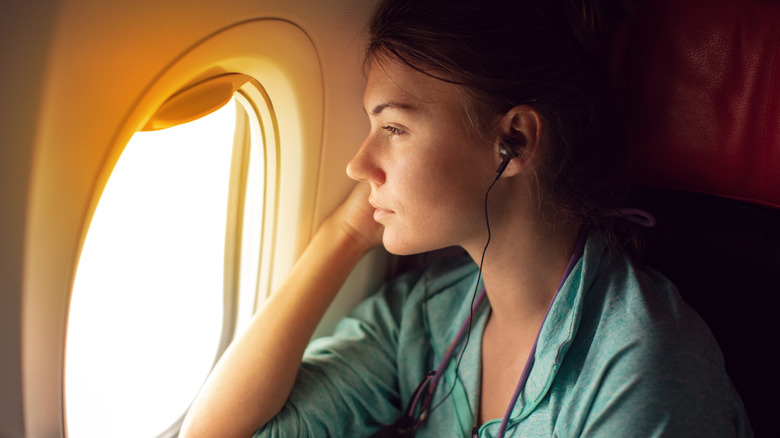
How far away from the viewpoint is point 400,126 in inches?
38.9

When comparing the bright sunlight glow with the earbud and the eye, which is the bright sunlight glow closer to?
the eye

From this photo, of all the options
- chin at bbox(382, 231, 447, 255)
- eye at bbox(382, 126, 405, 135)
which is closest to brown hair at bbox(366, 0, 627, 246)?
eye at bbox(382, 126, 405, 135)

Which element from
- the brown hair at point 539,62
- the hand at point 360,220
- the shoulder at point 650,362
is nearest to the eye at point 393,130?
the brown hair at point 539,62

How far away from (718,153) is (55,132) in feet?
3.48

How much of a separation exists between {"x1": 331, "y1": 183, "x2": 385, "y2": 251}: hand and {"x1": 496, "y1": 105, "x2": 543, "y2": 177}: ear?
1.21ft

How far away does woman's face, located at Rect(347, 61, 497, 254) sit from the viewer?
0.96 m

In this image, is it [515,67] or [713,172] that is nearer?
[515,67]

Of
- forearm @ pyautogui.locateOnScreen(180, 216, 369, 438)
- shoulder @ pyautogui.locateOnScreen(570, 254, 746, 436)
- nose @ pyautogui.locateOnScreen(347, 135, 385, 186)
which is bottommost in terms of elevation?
shoulder @ pyautogui.locateOnScreen(570, 254, 746, 436)

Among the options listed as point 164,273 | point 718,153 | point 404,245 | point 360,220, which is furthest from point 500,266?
point 164,273

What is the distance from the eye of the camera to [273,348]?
44.4 inches

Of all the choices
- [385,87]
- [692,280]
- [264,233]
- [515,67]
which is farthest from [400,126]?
[692,280]

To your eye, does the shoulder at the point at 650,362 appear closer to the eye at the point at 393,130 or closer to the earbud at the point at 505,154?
the earbud at the point at 505,154

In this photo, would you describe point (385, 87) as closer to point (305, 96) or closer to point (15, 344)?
point (305, 96)

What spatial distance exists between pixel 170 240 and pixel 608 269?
2.81 ft
